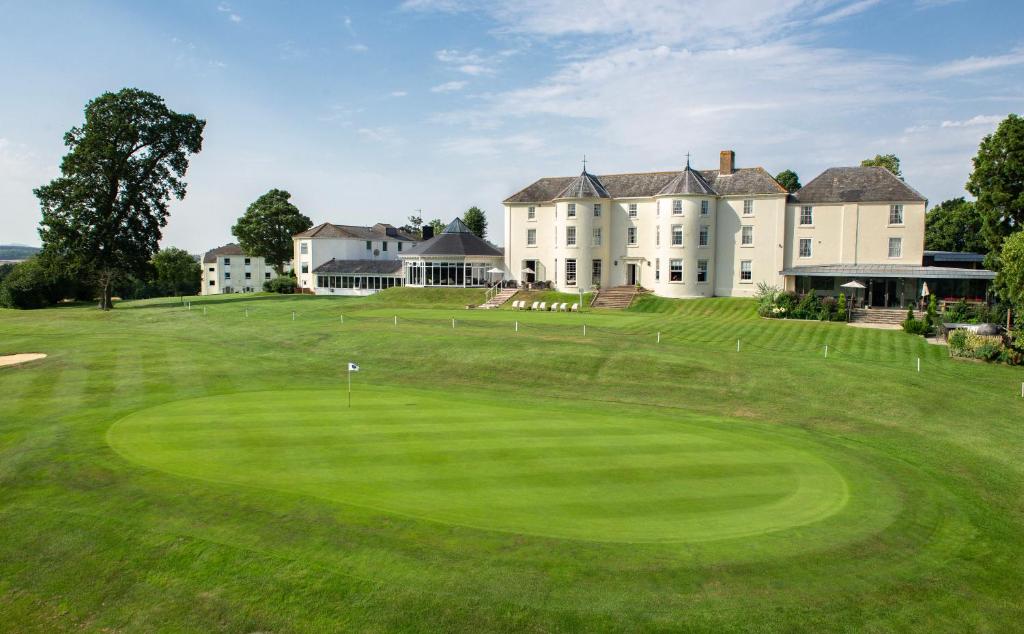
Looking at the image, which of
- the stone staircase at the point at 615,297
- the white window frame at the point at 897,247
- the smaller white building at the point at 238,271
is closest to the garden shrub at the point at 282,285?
the smaller white building at the point at 238,271

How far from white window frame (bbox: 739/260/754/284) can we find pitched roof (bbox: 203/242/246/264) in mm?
75241

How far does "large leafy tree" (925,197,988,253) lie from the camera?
65.4 meters

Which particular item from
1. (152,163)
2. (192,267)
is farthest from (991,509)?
(192,267)

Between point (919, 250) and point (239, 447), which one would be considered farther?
point (919, 250)

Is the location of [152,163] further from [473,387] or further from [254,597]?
[254,597]

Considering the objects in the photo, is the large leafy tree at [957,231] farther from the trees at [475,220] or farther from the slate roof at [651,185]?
the trees at [475,220]

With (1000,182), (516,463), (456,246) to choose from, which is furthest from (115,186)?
(1000,182)

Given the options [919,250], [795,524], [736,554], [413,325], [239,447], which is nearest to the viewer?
[736,554]

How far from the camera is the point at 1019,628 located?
27.8 feet

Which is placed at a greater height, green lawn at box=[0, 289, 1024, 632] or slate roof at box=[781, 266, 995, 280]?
slate roof at box=[781, 266, 995, 280]

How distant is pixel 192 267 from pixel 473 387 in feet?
304

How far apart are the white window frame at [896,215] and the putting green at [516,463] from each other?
37.0 m

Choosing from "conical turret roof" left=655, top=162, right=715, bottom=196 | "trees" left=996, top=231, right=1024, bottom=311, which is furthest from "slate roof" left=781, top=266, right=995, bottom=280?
"trees" left=996, top=231, right=1024, bottom=311

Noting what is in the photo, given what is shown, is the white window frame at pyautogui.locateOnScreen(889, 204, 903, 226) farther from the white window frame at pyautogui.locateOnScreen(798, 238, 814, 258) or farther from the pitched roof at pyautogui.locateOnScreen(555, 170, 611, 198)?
the pitched roof at pyautogui.locateOnScreen(555, 170, 611, 198)
